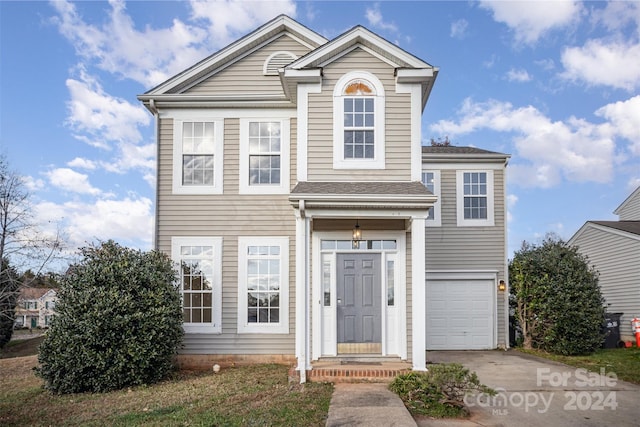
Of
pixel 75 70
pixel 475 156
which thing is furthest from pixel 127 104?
pixel 475 156

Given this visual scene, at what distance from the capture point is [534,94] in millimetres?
15484

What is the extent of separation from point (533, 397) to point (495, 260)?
19.1ft

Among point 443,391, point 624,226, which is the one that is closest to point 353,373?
point 443,391

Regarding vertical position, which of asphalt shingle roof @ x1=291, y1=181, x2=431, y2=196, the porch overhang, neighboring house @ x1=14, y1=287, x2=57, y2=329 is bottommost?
neighboring house @ x1=14, y1=287, x2=57, y2=329

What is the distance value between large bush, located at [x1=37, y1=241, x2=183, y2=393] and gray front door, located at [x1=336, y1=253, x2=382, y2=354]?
3184 mm

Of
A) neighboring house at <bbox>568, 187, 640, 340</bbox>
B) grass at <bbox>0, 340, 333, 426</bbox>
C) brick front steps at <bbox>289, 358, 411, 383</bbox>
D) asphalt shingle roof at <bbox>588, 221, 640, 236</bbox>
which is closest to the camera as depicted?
grass at <bbox>0, 340, 333, 426</bbox>

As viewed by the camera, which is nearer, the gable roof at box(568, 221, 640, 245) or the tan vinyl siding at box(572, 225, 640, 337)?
the tan vinyl siding at box(572, 225, 640, 337)

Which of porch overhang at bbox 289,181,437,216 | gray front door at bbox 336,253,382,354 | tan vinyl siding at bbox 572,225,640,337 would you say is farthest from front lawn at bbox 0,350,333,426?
tan vinyl siding at bbox 572,225,640,337

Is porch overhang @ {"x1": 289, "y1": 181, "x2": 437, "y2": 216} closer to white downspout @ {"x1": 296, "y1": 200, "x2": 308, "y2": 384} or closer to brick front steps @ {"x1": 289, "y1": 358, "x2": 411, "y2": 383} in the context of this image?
white downspout @ {"x1": 296, "y1": 200, "x2": 308, "y2": 384}

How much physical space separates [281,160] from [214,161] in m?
1.49

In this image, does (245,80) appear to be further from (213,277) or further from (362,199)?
(362,199)

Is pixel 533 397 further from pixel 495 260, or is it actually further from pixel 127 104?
pixel 127 104

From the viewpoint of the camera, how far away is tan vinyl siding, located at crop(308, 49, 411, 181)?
9258 mm

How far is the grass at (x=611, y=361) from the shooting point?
923 cm
